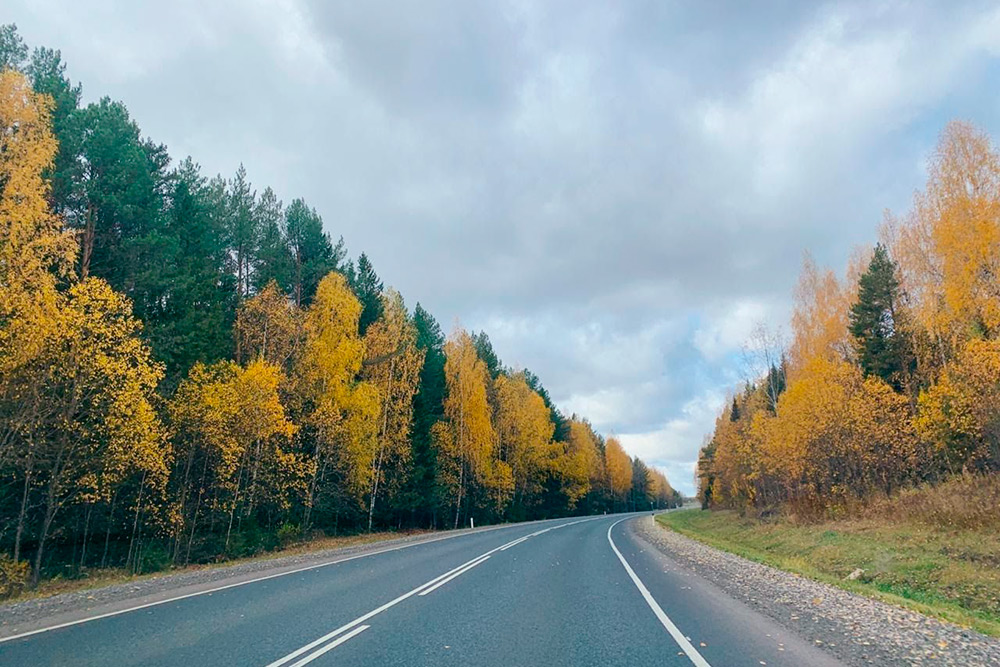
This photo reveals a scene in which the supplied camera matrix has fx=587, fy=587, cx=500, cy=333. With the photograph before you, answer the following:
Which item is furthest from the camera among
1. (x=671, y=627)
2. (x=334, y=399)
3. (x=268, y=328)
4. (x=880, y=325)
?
(x=880, y=325)

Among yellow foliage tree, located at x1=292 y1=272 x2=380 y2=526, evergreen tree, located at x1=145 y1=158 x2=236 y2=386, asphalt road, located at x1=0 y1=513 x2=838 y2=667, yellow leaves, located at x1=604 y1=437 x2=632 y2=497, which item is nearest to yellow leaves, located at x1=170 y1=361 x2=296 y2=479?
evergreen tree, located at x1=145 y1=158 x2=236 y2=386

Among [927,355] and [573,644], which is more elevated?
[927,355]

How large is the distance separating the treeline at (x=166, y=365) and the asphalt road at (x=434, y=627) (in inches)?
272

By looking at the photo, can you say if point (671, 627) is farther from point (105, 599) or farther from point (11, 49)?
point (11, 49)

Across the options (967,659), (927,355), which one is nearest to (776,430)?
(927,355)

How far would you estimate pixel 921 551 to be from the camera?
17188 millimetres

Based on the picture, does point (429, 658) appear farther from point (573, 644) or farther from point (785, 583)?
point (785, 583)

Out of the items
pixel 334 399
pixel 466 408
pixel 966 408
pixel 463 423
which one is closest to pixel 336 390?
pixel 334 399

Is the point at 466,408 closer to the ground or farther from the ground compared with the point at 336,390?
farther from the ground

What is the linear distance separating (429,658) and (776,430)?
30.5 m

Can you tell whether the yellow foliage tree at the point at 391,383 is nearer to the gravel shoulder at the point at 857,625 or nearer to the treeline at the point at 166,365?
the treeline at the point at 166,365

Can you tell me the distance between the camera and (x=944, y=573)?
14.7 meters

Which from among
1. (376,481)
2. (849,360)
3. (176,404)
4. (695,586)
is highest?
(849,360)

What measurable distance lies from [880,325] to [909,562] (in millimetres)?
23490
